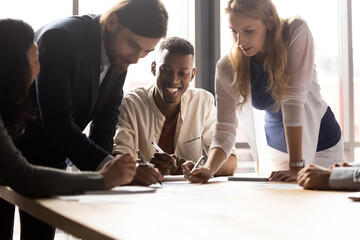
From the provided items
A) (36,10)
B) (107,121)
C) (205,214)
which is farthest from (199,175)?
(36,10)

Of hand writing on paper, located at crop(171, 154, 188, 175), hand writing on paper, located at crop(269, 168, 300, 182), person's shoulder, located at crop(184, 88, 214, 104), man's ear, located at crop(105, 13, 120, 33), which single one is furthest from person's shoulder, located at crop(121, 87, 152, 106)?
hand writing on paper, located at crop(269, 168, 300, 182)

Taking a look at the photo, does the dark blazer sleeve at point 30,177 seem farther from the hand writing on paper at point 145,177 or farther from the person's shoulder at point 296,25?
the person's shoulder at point 296,25

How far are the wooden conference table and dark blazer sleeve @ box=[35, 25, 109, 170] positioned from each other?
9.1 inches

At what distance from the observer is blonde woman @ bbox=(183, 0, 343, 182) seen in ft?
6.98

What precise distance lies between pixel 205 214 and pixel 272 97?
1.23 metres

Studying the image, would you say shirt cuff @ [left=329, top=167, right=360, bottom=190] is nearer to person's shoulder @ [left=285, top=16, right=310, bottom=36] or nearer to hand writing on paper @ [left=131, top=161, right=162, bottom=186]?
hand writing on paper @ [left=131, top=161, right=162, bottom=186]

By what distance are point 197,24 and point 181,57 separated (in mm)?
1431

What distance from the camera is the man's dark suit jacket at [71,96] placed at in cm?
166

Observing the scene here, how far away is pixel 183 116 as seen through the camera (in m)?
2.71

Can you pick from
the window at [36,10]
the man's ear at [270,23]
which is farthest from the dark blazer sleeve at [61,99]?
the window at [36,10]

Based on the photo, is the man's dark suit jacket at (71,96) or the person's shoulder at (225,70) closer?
the man's dark suit jacket at (71,96)

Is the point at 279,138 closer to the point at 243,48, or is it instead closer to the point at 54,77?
the point at 243,48

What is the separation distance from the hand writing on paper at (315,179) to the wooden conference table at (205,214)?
8 centimetres

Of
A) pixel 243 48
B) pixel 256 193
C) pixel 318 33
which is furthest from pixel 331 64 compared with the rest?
pixel 256 193
